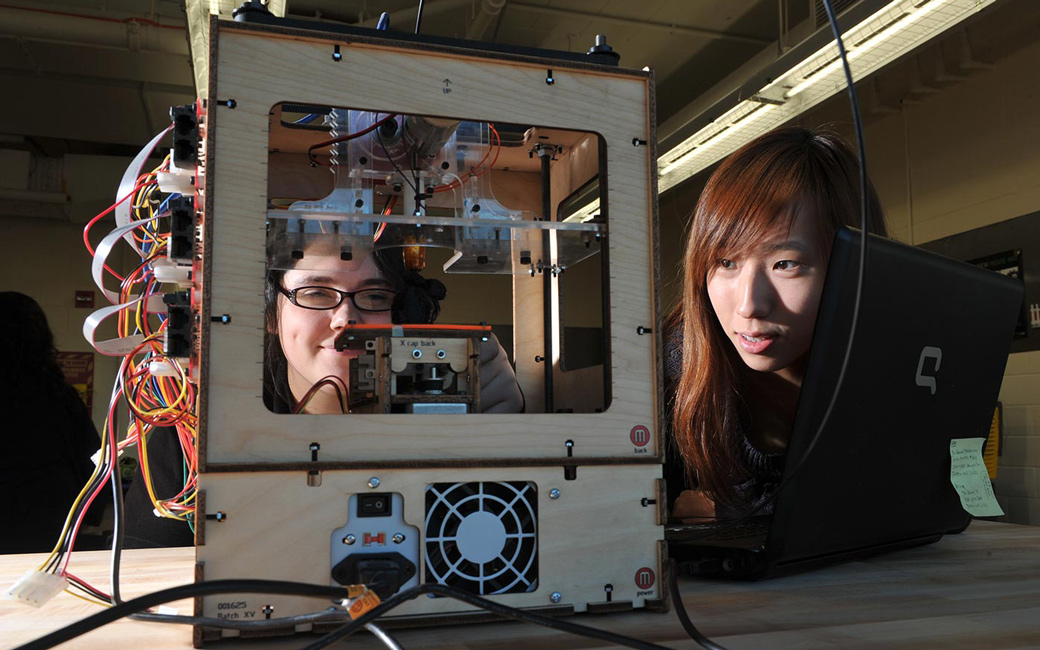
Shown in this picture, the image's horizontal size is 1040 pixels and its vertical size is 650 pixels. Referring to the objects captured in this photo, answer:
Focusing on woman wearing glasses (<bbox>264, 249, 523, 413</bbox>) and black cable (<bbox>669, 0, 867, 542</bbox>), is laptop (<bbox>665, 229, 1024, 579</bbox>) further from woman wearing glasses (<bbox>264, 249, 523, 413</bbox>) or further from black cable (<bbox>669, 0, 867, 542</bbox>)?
woman wearing glasses (<bbox>264, 249, 523, 413</bbox>)

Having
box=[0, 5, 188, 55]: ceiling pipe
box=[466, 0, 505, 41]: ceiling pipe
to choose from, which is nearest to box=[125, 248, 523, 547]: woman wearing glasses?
box=[466, 0, 505, 41]: ceiling pipe

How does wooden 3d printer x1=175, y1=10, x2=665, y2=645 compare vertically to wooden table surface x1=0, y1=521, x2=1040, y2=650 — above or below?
above

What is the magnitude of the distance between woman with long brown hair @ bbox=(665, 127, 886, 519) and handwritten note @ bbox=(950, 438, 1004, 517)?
8.5 inches

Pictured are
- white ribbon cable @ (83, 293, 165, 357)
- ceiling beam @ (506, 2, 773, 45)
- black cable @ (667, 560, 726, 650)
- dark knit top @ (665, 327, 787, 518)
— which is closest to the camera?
black cable @ (667, 560, 726, 650)

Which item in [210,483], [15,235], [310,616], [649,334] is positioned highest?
[15,235]

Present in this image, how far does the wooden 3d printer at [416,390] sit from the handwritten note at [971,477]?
1.43 ft

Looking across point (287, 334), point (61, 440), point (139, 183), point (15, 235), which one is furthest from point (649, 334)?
point (15, 235)

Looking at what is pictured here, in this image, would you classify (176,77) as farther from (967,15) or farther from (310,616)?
(310,616)

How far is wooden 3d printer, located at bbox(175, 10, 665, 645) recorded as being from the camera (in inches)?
24.7

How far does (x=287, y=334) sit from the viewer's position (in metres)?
1.25

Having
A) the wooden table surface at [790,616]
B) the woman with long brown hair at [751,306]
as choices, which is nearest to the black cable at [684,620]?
the wooden table surface at [790,616]

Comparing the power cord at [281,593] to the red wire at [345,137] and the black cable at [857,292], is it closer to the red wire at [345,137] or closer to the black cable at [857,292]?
the black cable at [857,292]

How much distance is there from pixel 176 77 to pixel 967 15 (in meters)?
3.83

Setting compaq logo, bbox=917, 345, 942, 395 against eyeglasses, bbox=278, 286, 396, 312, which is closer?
compaq logo, bbox=917, 345, 942, 395
